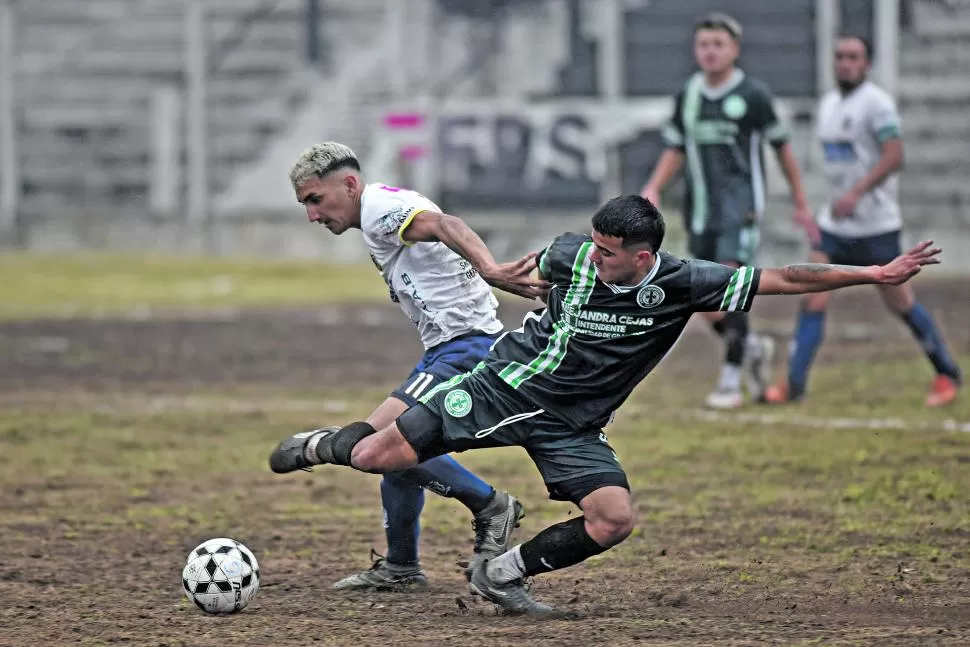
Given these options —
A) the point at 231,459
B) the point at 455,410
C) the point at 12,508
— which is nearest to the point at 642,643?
the point at 455,410

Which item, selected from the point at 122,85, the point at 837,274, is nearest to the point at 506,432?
the point at 837,274

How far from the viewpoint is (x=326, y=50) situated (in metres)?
27.7

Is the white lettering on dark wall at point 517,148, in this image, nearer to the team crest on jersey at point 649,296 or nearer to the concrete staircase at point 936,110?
the concrete staircase at point 936,110

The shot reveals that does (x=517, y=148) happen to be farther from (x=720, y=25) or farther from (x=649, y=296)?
(x=649, y=296)

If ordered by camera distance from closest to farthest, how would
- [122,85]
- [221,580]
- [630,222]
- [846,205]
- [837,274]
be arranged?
1. [630,222]
2. [837,274]
3. [221,580]
4. [846,205]
5. [122,85]

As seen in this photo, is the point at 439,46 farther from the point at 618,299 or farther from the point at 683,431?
the point at 618,299

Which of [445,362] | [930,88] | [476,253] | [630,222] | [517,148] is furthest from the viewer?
[517,148]

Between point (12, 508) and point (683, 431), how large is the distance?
4.33m

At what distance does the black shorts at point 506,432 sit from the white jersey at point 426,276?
0.65 m

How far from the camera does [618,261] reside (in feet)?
19.2

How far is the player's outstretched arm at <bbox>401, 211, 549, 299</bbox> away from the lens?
20.4 ft

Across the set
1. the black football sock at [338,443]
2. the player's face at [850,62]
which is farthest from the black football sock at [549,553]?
the player's face at [850,62]

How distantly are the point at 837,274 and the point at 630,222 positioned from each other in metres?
0.80

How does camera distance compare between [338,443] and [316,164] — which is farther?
[316,164]
